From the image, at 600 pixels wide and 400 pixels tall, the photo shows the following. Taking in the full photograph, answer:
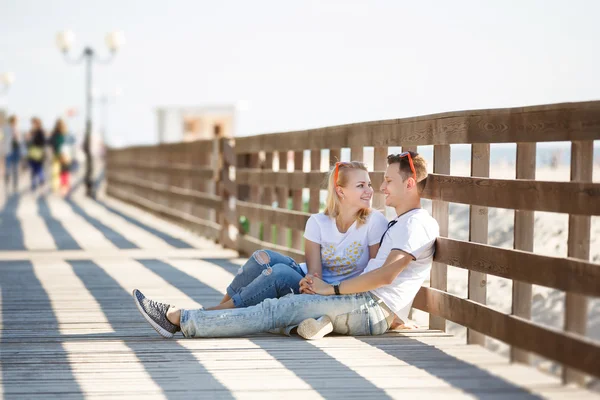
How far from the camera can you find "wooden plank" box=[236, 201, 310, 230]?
7.53 metres

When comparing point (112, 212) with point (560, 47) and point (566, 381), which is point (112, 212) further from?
point (560, 47)

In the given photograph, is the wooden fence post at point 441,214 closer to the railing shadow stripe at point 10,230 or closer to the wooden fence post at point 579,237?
the wooden fence post at point 579,237

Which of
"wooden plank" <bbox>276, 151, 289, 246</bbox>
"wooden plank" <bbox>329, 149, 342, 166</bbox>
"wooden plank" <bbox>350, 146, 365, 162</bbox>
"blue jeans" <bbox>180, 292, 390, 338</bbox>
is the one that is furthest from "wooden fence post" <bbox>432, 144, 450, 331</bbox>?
"wooden plank" <bbox>276, 151, 289, 246</bbox>

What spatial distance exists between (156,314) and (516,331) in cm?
165

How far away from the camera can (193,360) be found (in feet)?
14.3

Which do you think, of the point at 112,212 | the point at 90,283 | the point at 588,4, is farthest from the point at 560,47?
the point at 90,283

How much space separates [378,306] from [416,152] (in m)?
0.80

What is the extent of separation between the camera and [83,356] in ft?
14.6

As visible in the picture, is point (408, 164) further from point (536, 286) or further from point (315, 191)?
point (536, 286)

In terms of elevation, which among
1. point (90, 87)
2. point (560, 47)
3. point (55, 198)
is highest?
point (560, 47)

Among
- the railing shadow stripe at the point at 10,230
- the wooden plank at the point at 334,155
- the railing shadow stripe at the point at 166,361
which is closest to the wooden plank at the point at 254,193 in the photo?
the wooden plank at the point at 334,155

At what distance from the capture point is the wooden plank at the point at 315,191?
7344mm

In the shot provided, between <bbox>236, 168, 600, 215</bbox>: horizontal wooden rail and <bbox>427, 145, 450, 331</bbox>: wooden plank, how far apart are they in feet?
0.15

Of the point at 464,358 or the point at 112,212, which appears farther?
the point at 112,212
